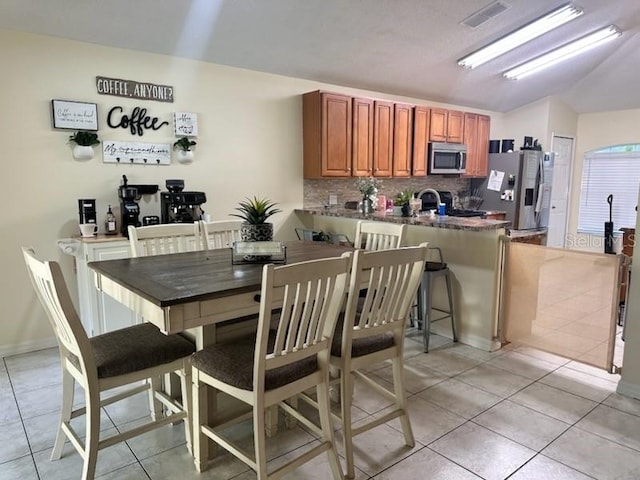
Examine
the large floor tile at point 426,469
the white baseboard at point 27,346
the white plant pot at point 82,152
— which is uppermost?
the white plant pot at point 82,152

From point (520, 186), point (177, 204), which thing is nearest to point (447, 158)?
point (520, 186)

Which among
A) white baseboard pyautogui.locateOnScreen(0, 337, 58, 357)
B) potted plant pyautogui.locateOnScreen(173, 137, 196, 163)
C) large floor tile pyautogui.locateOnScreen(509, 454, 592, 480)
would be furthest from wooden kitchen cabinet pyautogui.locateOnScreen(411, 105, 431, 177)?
white baseboard pyautogui.locateOnScreen(0, 337, 58, 357)

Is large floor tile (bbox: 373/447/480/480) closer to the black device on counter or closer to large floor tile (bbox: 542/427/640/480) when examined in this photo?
large floor tile (bbox: 542/427/640/480)

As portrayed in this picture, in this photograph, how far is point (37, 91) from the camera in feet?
10.6

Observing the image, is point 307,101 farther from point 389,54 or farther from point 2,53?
point 2,53

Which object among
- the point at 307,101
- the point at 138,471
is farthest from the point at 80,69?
the point at 138,471

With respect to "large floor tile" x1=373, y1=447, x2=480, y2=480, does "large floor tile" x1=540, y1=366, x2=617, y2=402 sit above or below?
above

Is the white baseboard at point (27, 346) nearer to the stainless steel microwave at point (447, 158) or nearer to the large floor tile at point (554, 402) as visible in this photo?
the large floor tile at point (554, 402)

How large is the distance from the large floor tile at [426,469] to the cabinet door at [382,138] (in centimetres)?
346

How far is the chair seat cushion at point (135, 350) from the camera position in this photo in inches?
71.9

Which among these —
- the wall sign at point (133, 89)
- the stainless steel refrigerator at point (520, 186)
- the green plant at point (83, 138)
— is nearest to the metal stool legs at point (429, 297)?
the wall sign at point (133, 89)

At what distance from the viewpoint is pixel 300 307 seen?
1.64m

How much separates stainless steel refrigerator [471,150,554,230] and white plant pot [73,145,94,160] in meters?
5.07

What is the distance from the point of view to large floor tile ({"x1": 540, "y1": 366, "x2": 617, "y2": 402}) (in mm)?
2721
